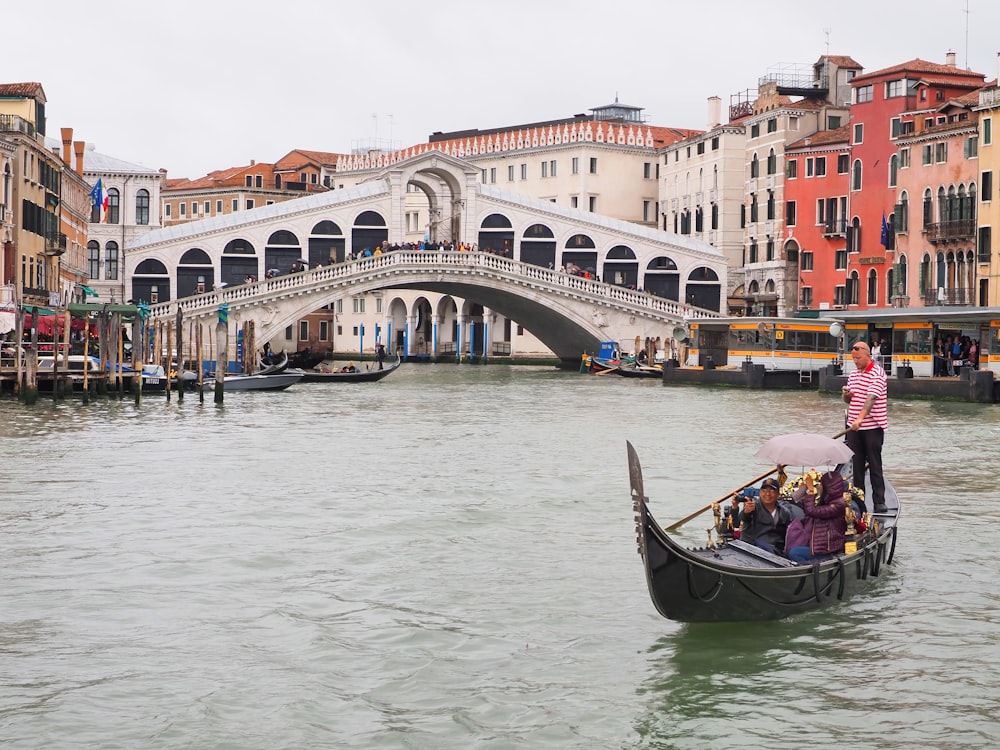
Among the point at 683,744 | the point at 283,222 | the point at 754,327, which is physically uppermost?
the point at 283,222

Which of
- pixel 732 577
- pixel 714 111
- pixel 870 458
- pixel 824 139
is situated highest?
pixel 714 111

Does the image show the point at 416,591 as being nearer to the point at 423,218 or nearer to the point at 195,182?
the point at 423,218

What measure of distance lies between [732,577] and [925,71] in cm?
2822

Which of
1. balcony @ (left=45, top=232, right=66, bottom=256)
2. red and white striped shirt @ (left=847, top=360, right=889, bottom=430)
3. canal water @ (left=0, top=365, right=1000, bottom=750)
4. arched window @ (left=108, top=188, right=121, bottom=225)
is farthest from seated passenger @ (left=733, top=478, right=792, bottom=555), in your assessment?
arched window @ (left=108, top=188, right=121, bottom=225)

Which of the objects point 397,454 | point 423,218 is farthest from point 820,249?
point 397,454

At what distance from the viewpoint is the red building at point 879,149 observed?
33094 mm

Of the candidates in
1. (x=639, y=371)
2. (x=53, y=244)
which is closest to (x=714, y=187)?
(x=639, y=371)

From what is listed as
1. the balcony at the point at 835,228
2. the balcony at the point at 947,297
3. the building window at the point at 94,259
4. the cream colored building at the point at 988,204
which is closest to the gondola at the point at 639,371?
the balcony at the point at 835,228

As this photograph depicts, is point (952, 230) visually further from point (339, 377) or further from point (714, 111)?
point (714, 111)

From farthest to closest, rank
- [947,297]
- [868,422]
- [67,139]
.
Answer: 1. [67,139]
2. [947,297]
3. [868,422]

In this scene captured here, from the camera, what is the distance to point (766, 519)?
793 centimetres

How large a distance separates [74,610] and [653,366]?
2712 centimetres

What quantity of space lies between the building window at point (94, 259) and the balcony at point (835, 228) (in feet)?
63.9

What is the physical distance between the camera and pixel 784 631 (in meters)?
7.50
